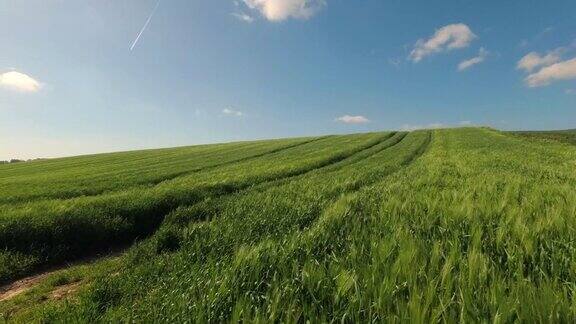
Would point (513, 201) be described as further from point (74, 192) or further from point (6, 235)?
point (74, 192)

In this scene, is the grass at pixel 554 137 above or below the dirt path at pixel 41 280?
below

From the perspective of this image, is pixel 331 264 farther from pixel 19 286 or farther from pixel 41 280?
pixel 19 286

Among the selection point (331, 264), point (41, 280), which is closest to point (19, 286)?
point (41, 280)

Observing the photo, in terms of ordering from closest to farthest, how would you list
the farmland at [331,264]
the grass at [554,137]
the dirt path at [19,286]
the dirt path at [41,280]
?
the farmland at [331,264] < the dirt path at [41,280] < the dirt path at [19,286] < the grass at [554,137]

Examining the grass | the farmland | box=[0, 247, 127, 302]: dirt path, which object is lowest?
the grass

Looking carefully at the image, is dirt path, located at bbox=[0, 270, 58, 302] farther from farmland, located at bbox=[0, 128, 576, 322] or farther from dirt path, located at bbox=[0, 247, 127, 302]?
farmland, located at bbox=[0, 128, 576, 322]

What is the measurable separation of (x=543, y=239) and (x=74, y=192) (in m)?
17.8

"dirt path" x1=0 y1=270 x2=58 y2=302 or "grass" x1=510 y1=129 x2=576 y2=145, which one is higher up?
"dirt path" x1=0 y1=270 x2=58 y2=302

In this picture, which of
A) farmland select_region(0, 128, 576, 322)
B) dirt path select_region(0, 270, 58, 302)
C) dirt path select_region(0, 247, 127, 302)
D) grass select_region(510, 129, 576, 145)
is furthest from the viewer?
grass select_region(510, 129, 576, 145)

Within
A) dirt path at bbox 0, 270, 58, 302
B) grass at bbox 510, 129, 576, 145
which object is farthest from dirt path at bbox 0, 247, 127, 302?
grass at bbox 510, 129, 576, 145

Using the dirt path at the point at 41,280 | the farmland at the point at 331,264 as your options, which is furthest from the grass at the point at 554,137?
the dirt path at the point at 41,280

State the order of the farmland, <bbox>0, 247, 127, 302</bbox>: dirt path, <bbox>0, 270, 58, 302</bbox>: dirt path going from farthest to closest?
<bbox>0, 270, 58, 302</bbox>: dirt path → <bbox>0, 247, 127, 302</bbox>: dirt path → the farmland

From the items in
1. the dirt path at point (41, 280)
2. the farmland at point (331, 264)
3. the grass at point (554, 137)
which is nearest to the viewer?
the farmland at point (331, 264)

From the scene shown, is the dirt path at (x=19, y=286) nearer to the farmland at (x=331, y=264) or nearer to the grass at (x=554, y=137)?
the farmland at (x=331, y=264)
